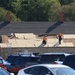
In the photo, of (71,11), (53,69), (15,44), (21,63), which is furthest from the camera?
(71,11)

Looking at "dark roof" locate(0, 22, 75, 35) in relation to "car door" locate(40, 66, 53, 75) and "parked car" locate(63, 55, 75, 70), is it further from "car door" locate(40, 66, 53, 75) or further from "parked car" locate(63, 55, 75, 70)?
"car door" locate(40, 66, 53, 75)

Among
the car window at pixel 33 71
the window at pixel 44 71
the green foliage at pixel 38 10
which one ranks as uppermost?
the window at pixel 44 71

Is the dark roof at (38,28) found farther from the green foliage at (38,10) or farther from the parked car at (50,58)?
the green foliage at (38,10)

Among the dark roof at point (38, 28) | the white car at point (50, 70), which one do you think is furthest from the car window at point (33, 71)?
the dark roof at point (38, 28)

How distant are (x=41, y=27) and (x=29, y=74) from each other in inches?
1679

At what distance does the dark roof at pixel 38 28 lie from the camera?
6588cm

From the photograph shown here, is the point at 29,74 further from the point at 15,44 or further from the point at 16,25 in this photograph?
the point at 16,25

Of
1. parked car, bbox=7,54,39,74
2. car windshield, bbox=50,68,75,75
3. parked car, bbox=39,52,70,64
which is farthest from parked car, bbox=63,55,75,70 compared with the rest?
parked car, bbox=7,54,39,74

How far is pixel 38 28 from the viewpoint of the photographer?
6750 cm

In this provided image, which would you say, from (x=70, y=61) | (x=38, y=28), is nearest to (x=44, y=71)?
(x=70, y=61)

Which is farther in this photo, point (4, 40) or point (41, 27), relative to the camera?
point (41, 27)

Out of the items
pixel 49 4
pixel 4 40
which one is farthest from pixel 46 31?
pixel 49 4

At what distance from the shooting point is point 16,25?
66562 millimetres

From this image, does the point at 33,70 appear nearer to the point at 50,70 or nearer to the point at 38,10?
the point at 50,70
